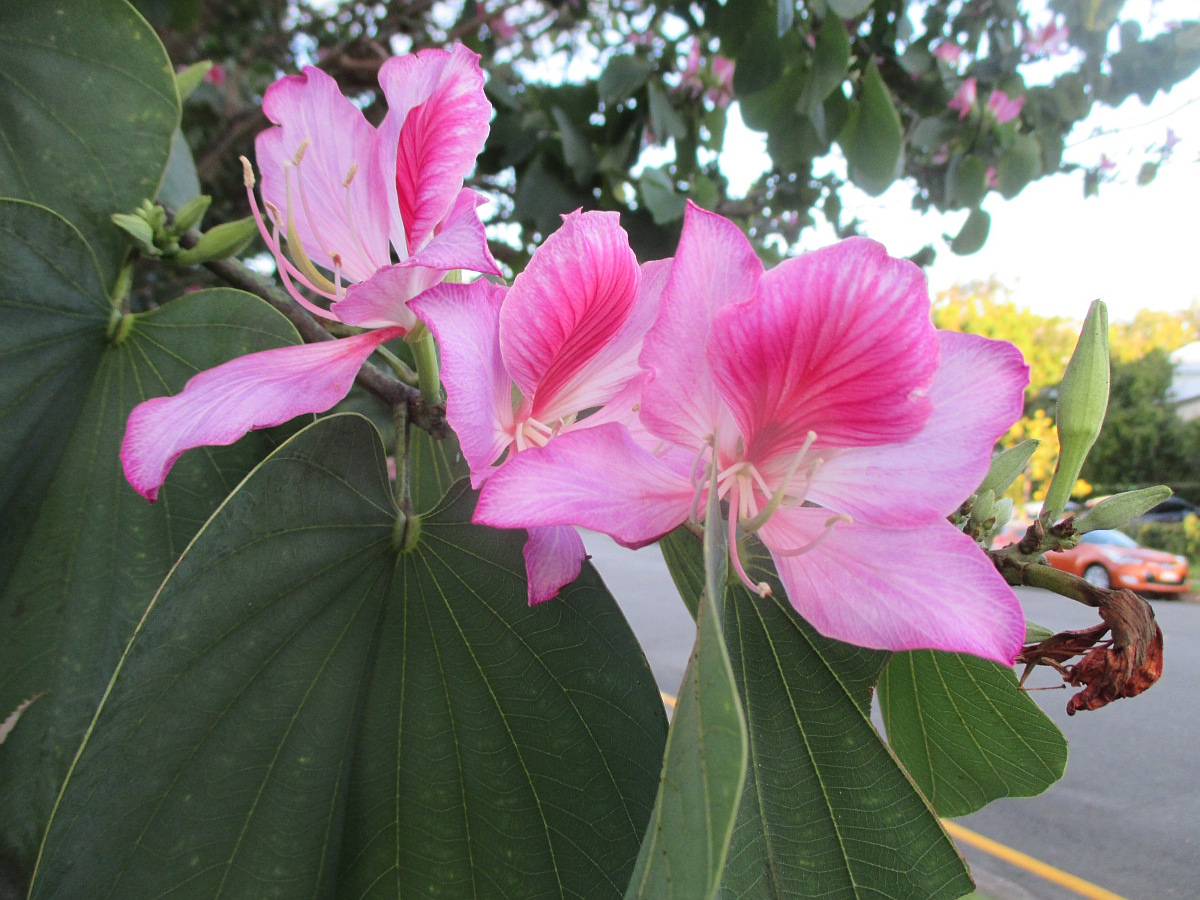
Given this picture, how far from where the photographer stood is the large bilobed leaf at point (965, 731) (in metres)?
0.42

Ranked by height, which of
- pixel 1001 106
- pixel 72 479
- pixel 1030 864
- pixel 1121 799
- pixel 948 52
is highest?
pixel 948 52

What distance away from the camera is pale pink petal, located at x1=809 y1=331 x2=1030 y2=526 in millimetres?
306

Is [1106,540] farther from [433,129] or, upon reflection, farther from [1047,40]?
[433,129]

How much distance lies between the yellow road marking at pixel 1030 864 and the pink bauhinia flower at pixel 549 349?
150cm

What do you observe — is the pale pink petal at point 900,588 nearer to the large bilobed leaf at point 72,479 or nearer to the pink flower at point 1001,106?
the large bilobed leaf at point 72,479

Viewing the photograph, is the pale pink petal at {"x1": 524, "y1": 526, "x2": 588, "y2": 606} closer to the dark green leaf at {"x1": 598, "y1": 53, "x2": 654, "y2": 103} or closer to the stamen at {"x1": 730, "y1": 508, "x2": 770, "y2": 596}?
the stamen at {"x1": 730, "y1": 508, "x2": 770, "y2": 596}

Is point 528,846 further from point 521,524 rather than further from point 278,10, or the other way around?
point 278,10

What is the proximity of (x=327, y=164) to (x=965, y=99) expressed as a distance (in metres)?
1.85

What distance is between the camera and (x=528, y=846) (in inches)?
15.3

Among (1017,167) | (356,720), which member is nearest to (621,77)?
(1017,167)

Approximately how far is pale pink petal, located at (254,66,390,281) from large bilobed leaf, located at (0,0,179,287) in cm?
12

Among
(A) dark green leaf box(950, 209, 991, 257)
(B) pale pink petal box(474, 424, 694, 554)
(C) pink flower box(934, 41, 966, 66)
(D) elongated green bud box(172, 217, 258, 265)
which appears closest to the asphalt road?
(B) pale pink petal box(474, 424, 694, 554)

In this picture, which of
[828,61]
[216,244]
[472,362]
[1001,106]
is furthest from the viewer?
[1001,106]

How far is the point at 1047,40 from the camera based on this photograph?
2.12m
